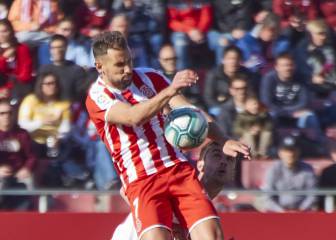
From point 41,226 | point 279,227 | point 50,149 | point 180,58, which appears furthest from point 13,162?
point 279,227

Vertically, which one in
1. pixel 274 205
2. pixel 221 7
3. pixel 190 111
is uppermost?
pixel 190 111

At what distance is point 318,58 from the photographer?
10086 mm

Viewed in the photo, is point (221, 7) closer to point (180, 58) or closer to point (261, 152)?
point (180, 58)

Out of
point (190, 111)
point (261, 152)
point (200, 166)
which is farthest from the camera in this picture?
point (261, 152)

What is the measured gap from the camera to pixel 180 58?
1012 cm

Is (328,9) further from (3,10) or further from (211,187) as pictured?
(211,187)

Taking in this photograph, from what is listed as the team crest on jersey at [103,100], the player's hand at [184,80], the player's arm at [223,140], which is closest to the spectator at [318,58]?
the player's arm at [223,140]

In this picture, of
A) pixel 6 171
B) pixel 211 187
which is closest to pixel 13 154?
pixel 6 171

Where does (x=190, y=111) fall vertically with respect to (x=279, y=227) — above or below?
above

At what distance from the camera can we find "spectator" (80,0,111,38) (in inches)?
409

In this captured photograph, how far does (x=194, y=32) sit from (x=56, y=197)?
2232 mm

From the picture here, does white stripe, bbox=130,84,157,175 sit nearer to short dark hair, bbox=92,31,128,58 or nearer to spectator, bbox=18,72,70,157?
short dark hair, bbox=92,31,128,58

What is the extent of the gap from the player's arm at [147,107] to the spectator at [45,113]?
10.6ft

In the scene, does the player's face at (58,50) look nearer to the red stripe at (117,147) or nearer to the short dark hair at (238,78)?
the short dark hair at (238,78)
